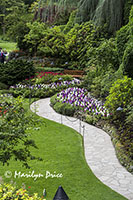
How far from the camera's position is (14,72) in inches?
590

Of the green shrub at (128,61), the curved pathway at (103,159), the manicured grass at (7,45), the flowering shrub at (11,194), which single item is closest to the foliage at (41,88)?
the curved pathway at (103,159)

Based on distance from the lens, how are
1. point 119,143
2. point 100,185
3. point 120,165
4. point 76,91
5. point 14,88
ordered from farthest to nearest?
1. point 14,88
2. point 76,91
3. point 119,143
4. point 120,165
5. point 100,185

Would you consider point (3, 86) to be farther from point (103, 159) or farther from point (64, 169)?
point (64, 169)

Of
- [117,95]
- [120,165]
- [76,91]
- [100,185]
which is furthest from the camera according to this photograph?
[76,91]

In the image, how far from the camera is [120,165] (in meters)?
7.00

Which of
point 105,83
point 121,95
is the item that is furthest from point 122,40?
point 121,95

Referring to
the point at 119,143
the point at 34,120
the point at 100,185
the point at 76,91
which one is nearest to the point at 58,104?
the point at 76,91

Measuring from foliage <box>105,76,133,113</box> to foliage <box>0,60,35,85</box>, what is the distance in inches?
274

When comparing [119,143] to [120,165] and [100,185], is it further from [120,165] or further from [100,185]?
[100,185]

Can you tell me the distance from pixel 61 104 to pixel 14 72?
4733 millimetres

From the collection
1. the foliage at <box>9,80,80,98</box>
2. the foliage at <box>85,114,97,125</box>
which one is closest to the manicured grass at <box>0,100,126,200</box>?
the foliage at <box>85,114,97,125</box>

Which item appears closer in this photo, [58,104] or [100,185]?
[100,185]

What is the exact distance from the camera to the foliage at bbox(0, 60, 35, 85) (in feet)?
48.6

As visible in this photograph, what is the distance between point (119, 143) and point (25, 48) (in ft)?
51.4
